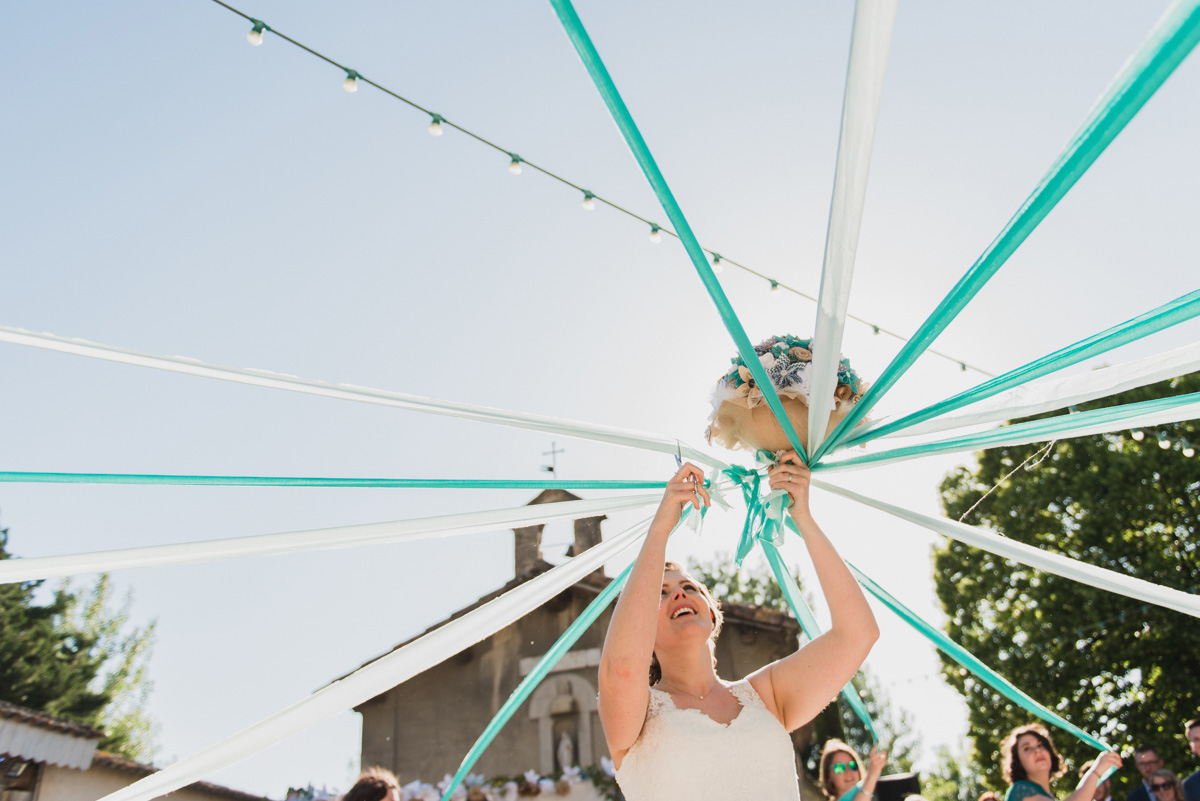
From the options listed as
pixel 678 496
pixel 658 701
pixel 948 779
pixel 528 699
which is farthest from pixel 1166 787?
pixel 948 779

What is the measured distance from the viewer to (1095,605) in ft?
37.0

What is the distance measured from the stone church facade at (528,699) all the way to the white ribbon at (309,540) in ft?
26.0

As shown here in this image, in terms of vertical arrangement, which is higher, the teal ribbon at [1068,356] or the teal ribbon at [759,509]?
the teal ribbon at [1068,356]

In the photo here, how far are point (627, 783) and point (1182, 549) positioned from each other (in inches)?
473

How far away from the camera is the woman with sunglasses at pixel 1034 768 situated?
12.7ft

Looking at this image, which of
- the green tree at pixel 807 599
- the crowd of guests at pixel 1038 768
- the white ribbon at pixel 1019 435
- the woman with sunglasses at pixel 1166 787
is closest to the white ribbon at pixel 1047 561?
the white ribbon at pixel 1019 435

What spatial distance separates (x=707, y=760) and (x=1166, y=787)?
4909 mm

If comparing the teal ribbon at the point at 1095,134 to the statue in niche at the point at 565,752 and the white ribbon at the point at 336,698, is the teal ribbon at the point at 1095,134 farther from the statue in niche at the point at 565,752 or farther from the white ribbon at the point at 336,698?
the statue in niche at the point at 565,752

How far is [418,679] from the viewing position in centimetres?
1184

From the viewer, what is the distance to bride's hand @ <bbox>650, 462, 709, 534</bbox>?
1.87 meters

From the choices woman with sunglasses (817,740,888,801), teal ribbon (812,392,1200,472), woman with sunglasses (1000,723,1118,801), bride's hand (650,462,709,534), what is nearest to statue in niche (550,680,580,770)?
woman with sunglasses (817,740,888,801)

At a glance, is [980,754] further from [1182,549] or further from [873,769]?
[873,769]

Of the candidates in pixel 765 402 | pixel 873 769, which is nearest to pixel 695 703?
pixel 765 402

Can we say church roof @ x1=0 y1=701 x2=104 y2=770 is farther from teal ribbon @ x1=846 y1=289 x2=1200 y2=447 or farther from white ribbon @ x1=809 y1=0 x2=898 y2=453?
white ribbon @ x1=809 y1=0 x2=898 y2=453
